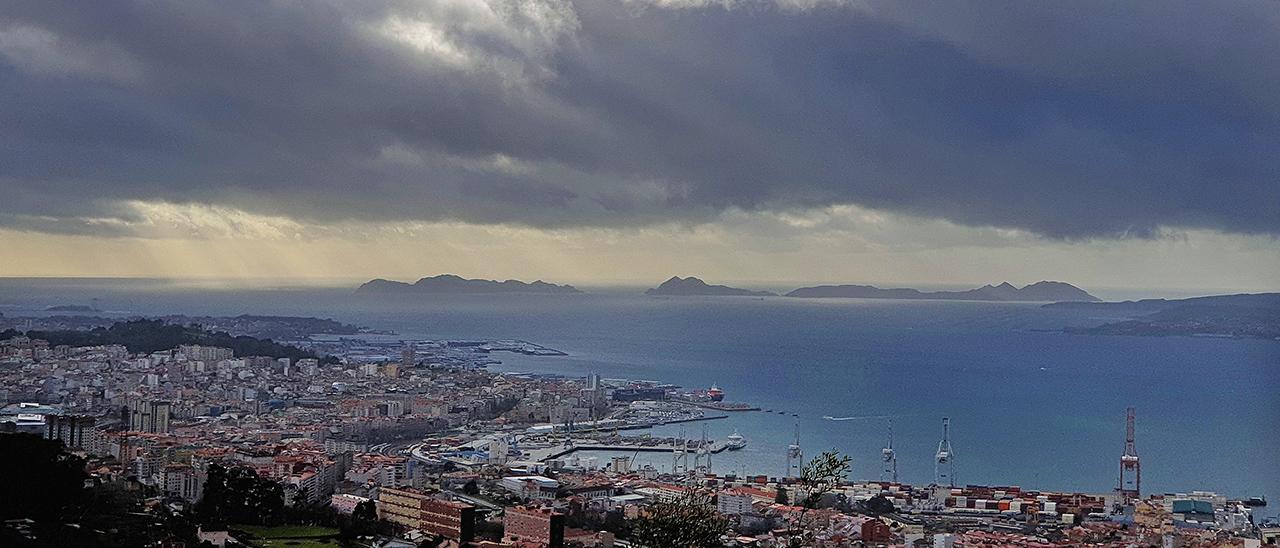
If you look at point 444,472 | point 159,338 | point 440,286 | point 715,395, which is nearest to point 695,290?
point 440,286

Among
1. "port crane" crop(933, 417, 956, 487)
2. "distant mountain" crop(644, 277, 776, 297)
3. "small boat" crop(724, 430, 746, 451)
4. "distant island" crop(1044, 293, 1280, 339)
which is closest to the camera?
"port crane" crop(933, 417, 956, 487)

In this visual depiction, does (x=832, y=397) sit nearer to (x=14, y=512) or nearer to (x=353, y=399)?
A: (x=353, y=399)

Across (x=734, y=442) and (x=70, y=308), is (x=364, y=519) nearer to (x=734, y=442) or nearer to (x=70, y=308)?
(x=734, y=442)

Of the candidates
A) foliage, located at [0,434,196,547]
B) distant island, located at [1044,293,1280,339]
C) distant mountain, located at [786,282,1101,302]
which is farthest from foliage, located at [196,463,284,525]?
distant mountain, located at [786,282,1101,302]

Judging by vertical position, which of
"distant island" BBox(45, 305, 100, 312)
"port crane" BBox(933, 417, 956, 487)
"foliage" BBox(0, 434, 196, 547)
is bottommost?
"port crane" BBox(933, 417, 956, 487)

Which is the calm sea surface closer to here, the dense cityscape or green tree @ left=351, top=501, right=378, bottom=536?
the dense cityscape

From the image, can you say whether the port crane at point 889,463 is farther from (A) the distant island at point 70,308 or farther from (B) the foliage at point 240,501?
Answer: (A) the distant island at point 70,308
